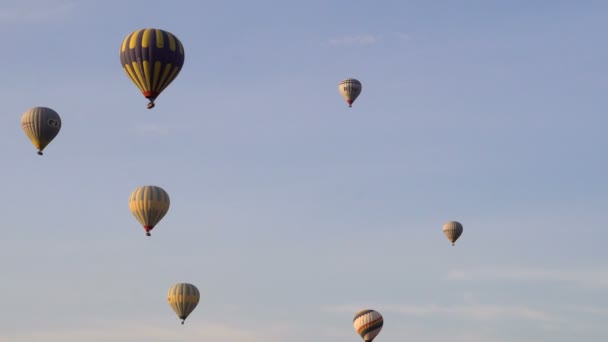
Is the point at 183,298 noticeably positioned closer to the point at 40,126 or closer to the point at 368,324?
the point at 368,324

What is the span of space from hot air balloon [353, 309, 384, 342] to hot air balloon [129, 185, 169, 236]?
30.6 m

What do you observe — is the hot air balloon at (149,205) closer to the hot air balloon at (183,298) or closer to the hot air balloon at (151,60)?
the hot air balloon at (183,298)

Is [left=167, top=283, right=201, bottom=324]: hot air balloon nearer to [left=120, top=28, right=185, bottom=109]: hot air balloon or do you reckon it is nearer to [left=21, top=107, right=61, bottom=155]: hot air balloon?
[left=21, top=107, right=61, bottom=155]: hot air balloon

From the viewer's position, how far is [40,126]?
114 m

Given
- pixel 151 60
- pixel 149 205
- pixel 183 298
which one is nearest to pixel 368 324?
pixel 183 298

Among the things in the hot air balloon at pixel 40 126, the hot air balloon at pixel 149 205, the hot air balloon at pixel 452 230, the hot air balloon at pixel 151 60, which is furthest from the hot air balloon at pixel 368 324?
the hot air balloon at pixel 151 60

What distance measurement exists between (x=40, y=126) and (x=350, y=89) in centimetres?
5151

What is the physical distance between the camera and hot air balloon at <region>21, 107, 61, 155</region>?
11394 centimetres

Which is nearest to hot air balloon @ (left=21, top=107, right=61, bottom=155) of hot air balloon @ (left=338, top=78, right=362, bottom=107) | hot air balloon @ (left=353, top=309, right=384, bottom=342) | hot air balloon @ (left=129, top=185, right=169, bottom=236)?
hot air balloon @ (left=129, top=185, right=169, bottom=236)

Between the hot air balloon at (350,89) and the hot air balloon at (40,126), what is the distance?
159 feet

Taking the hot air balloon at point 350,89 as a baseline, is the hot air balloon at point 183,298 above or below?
below

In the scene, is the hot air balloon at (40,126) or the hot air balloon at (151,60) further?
the hot air balloon at (40,126)

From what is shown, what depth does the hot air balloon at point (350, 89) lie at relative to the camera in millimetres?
155375

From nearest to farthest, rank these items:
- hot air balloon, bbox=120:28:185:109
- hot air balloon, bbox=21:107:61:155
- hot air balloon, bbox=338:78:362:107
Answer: hot air balloon, bbox=120:28:185:109 < hot air balloon, bbox=21:107:61:155 < hot air balloon, bbox=338:78:362:107
